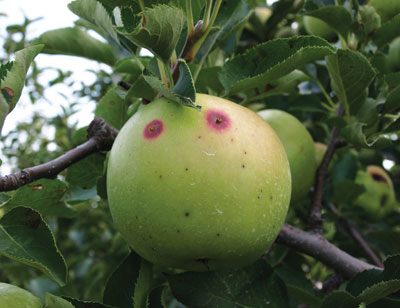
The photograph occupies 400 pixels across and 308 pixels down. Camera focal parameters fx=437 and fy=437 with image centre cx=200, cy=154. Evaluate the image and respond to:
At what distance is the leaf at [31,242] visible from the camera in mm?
714

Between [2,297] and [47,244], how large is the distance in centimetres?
10

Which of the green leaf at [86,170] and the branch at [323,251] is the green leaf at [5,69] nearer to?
the green leaf at [86,170]

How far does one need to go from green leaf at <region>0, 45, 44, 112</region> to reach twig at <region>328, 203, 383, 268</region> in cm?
110

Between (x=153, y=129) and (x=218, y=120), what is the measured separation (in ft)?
0.34

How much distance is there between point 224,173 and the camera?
645mm

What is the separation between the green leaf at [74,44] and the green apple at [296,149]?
48 cm

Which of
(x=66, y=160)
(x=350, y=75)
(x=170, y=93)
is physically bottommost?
(x=66, y=160)

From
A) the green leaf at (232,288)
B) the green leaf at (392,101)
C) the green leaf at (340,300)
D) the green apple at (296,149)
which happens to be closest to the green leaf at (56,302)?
the green leaf at (232,288)

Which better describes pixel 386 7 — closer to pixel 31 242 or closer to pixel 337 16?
pixel 337 16

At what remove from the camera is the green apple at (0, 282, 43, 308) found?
68 cm

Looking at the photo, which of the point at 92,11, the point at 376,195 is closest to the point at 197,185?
the point at 92,11

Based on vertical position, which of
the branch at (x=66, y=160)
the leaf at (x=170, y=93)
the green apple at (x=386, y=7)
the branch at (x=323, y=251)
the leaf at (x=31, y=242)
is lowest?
the branch at (x=323, y=251)

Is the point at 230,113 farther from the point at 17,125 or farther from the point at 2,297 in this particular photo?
the point at 17,125

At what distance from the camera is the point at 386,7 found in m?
1.21
